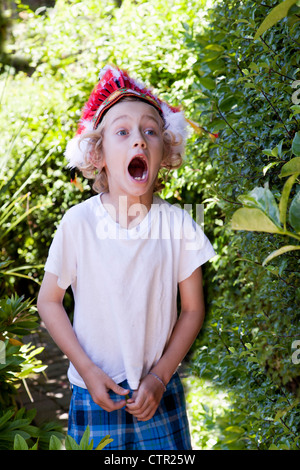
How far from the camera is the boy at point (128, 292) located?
1640 mm

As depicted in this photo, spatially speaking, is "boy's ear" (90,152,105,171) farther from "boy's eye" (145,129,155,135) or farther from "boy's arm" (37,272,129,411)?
"boy's arm" (37,272,129,411)

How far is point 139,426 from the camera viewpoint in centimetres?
165

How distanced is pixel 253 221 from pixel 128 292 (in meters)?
0.97

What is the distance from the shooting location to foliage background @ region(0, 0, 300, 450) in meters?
1.77

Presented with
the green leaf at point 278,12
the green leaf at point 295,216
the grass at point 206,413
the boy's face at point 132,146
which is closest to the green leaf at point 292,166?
the green leaf at point 295,216

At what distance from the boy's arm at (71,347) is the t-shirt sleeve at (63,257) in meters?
0.03

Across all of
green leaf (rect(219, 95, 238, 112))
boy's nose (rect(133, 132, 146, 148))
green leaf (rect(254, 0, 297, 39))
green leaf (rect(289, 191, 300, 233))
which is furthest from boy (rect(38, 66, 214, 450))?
green leaf (rect(289, 191, 300, 233))

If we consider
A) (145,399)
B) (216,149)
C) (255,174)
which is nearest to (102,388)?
(145,399)

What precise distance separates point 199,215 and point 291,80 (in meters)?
1.96

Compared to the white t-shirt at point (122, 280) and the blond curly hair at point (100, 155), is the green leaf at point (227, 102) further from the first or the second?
the white t-shirt at point (122, 280)

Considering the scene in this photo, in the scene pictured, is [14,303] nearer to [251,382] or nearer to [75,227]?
A: [75,227]

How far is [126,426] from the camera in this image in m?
1.65

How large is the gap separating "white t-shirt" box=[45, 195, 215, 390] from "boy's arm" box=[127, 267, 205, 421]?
30 millimetres
